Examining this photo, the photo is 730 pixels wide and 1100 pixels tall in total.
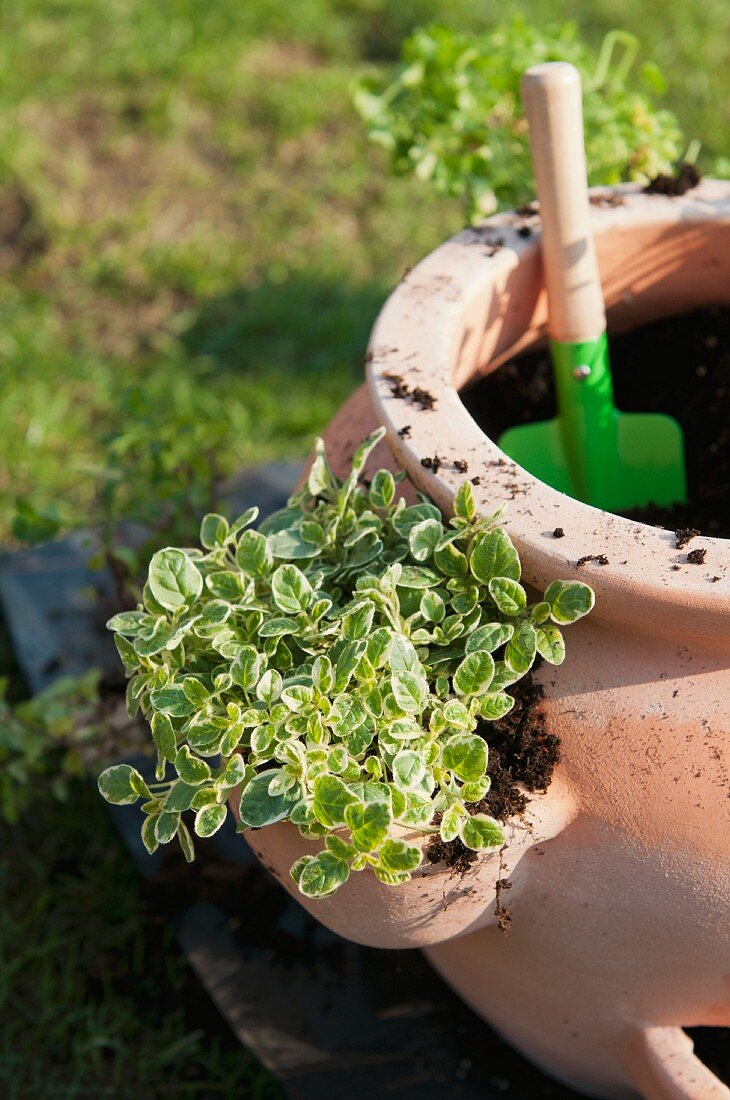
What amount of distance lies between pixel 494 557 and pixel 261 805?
33 centimetres

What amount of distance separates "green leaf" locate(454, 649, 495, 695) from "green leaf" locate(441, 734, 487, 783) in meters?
0.05

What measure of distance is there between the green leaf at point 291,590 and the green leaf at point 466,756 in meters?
0.21

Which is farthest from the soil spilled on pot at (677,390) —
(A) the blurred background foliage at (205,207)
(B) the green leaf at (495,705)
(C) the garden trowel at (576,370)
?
(A) the blurred background foliage at (205,207)

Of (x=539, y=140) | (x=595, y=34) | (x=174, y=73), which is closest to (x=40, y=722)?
(x=539, y=140)

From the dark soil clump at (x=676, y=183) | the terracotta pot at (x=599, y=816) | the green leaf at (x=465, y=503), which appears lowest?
the terracotta pot at (x=599, y=816)

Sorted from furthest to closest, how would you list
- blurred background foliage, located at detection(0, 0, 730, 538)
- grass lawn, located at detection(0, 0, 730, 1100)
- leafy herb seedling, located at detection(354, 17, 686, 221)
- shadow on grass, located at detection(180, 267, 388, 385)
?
shadow on grass, located at detection(180, 267, 388, 385) → blurred background foliage, located at detection(0, 0, 730, 538) → grass lawn, located at detection(0, 0, 730, 1100) → leafy herb seedling, located at detection(354, 17, 686, 221)

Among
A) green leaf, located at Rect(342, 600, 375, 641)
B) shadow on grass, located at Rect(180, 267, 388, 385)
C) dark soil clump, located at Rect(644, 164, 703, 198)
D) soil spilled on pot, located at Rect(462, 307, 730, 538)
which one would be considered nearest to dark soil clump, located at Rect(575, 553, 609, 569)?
green leaf, located at Rect(342, 600, 375, 641)

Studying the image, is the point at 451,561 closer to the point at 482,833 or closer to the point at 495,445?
the point at 495,445

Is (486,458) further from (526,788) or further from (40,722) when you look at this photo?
(40,722)

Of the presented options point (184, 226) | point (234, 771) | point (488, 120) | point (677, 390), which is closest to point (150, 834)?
point (234, 771)

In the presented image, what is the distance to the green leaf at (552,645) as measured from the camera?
1089mm

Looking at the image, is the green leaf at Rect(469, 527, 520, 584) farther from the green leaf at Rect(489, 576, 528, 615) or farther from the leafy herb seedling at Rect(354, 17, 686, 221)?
the leafy herb seedling at Rect(354, 17, 686, 221)

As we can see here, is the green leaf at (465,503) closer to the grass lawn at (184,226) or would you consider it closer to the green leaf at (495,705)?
the green leaf at (495,705)

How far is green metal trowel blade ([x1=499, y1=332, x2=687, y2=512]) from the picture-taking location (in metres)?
1.49
